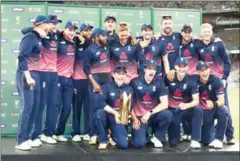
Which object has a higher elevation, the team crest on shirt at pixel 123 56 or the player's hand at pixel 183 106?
the team crest on shirt at pixel 123 56

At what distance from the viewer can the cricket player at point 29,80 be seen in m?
5.22

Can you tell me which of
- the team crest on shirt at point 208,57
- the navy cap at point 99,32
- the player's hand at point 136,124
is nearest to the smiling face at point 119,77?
the player's hand at point 136,124

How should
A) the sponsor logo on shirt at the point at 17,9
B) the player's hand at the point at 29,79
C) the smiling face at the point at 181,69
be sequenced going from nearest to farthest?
the player's hand at the point at 29,79 → the smiling face at the point at 181,69 → the sponsor logo on shirt at the point at 17,9

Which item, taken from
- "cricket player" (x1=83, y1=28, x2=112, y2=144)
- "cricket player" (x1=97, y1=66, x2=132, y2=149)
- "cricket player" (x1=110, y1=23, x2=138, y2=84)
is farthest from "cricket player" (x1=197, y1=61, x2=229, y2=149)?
"cricket player" (x1=83, y1=28, x2=112, y2=144)

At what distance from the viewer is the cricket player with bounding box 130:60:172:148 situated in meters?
5.73

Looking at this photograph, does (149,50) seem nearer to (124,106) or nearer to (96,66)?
(96,66)

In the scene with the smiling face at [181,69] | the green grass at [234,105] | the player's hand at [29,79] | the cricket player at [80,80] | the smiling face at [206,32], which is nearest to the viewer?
the player's hand at [29,79]

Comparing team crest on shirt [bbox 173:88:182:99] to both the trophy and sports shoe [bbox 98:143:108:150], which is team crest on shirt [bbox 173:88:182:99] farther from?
sports shoe [bbox 98:143:108:150]

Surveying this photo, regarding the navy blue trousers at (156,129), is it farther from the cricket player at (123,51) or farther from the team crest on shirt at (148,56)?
the team crest on shirt at (148,56)

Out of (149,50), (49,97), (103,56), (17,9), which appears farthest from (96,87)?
(17,9)

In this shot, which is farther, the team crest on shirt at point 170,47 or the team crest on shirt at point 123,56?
the team crest on shirt at point 170,47

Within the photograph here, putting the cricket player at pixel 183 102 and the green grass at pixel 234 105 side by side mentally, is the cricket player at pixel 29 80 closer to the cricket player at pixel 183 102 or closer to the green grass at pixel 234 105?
the cricket player at pixel 183 102

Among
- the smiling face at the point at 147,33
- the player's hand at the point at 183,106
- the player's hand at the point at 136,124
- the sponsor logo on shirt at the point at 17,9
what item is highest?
the sponsor logo on shirt at the point at 17,9

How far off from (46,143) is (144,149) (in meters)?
1.47
